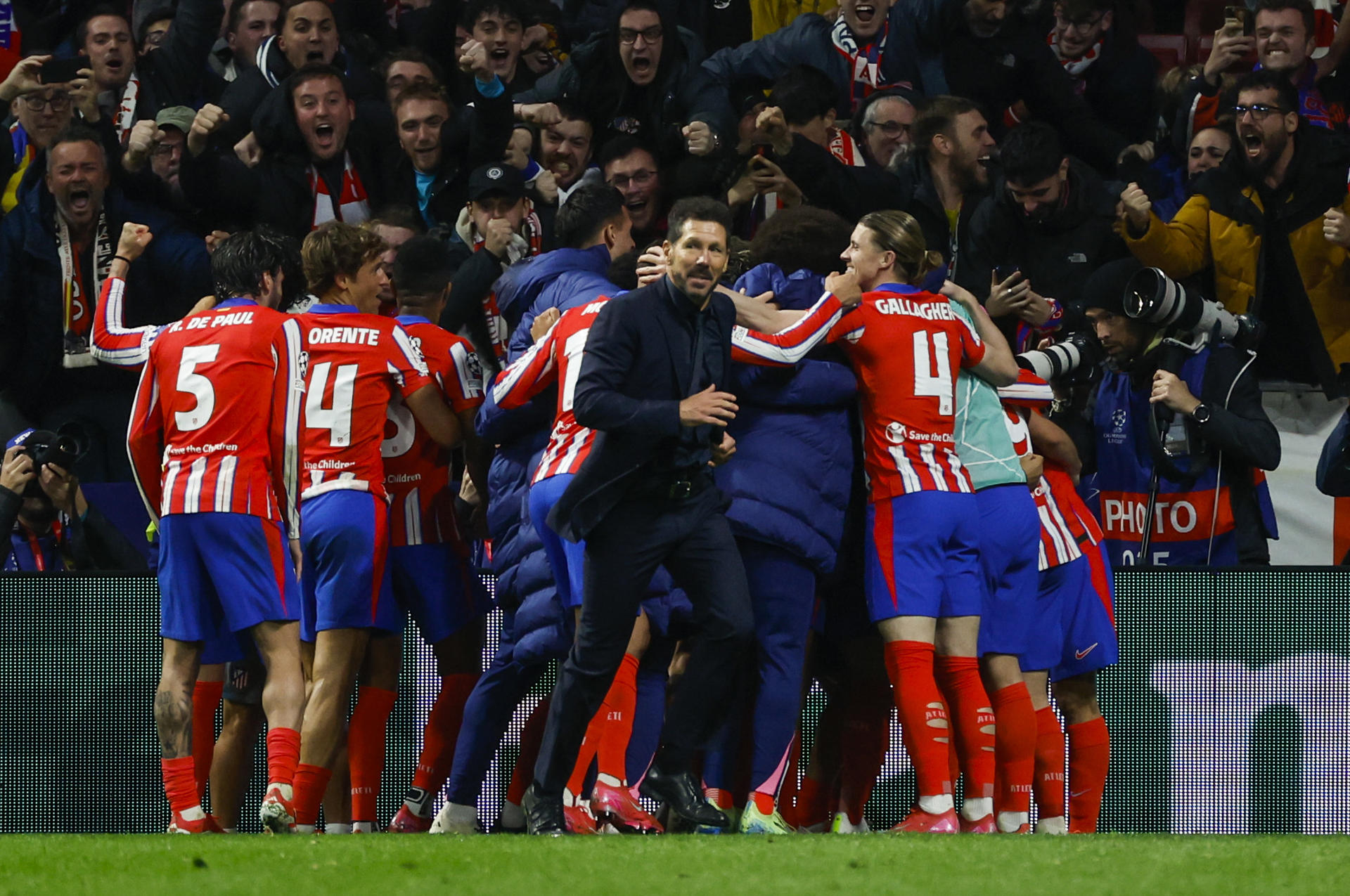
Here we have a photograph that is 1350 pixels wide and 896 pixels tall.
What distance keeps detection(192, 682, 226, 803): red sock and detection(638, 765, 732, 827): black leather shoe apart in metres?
1.94

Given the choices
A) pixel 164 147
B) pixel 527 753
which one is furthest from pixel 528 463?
pixel 164 147

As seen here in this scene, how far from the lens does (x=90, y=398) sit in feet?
28.3

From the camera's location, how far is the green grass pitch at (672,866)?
13.8 ft

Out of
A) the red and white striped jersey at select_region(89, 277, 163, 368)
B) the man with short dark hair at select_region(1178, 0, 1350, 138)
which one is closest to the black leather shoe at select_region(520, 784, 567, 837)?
the red and white striped jersey at select_region(89, 277, 163, 368)

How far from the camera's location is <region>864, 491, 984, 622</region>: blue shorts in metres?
5.84

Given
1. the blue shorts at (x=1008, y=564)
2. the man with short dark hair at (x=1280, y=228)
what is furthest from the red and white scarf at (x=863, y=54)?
the blue shorts at (x=1008, y=564)

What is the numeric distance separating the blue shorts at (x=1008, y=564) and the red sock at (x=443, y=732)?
1.80m

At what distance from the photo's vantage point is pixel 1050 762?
6.41 meters

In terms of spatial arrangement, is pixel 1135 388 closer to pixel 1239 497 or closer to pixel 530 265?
pixel 1239 497

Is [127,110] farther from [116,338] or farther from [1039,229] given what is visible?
[1039,229]

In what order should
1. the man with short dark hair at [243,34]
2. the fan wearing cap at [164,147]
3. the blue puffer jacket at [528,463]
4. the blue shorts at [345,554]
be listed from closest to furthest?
the blue puffer jacket at [528,463] → the blue shorts at [345,554] → the fan wearing cap at [164,147] → the man with short dark hair at [243,34]

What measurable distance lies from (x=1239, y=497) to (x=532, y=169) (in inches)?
146

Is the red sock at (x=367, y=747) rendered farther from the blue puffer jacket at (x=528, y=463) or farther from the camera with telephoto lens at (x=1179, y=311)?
the camera with telephoto lens at (x=1179, y=311)

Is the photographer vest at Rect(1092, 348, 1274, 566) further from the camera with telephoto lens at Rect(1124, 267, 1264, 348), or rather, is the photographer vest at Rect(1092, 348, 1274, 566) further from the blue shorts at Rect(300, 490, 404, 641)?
the blue shorts at Rect(300, 490, 404, 641)
